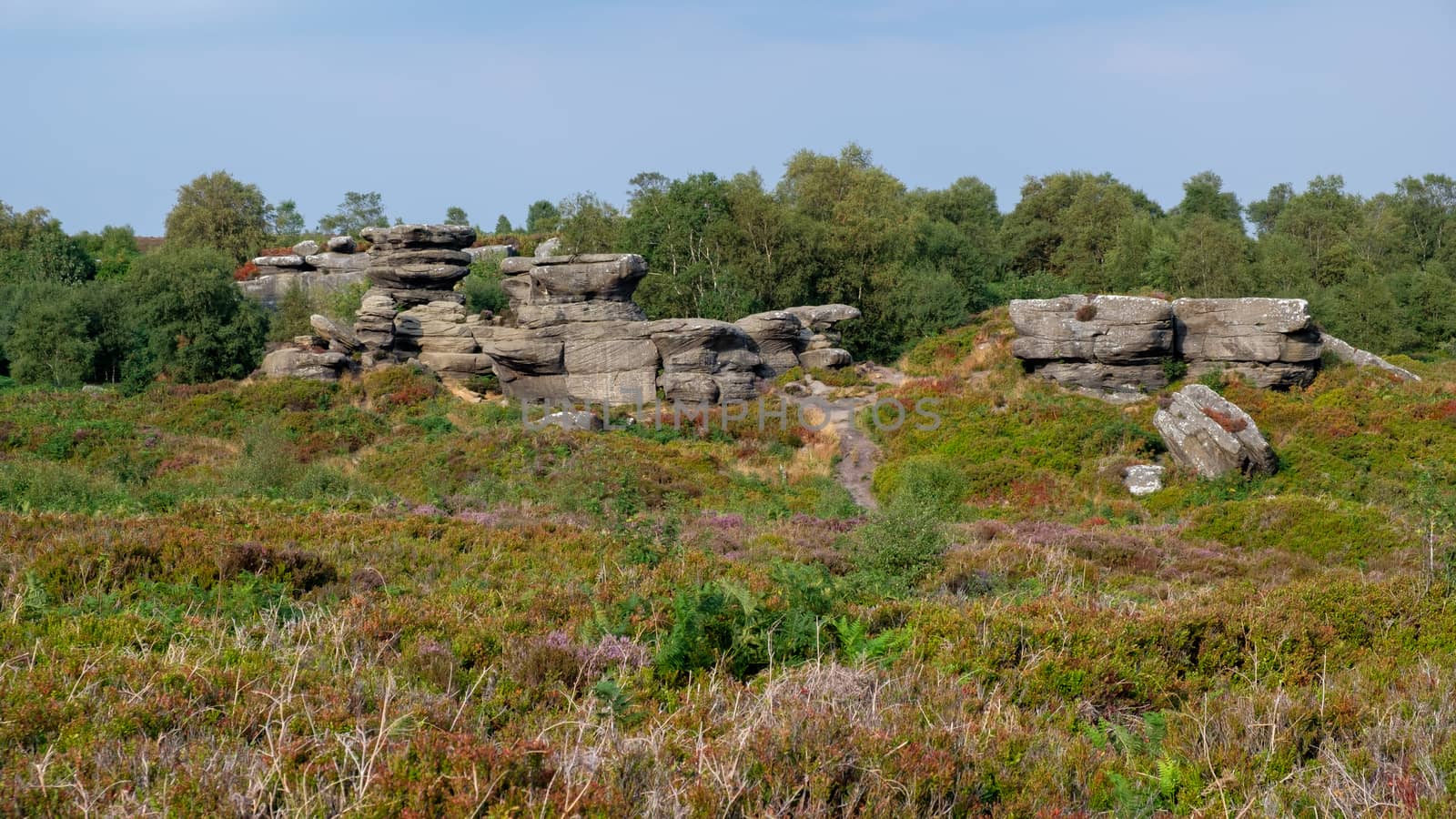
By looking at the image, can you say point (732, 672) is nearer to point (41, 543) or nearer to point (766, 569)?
point (766, 569)

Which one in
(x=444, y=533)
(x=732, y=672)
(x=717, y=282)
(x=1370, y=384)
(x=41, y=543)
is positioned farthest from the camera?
(x=717, y=282)

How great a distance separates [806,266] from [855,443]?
15907mm

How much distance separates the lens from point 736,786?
398cm

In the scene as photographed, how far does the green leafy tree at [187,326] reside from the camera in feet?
117

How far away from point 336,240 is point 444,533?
45.7 m

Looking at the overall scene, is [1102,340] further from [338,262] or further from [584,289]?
[338,262]

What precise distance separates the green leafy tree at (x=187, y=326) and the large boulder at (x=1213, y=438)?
3187 cm

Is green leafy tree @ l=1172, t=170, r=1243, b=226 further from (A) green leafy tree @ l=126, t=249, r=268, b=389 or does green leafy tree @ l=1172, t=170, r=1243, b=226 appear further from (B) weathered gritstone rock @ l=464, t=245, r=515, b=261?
(A) green leafy tree @ l=126, t=249, r=268, b=389

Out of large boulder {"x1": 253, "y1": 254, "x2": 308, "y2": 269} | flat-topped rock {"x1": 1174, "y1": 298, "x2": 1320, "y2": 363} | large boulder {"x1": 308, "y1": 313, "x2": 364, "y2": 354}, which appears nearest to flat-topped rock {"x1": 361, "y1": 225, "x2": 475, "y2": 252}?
large boulder {"x1": 308, "y1": 313, "x2": 364, "y2": 354}

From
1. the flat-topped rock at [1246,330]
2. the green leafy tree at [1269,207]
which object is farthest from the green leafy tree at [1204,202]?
the flat-topped rock at [1246,330]

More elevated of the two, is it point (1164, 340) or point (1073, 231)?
point (1073, 231)

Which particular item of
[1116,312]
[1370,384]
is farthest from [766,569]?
[1370,384]

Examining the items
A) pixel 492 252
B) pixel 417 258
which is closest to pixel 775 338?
pixel 417 258

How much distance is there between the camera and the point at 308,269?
54375 mm
